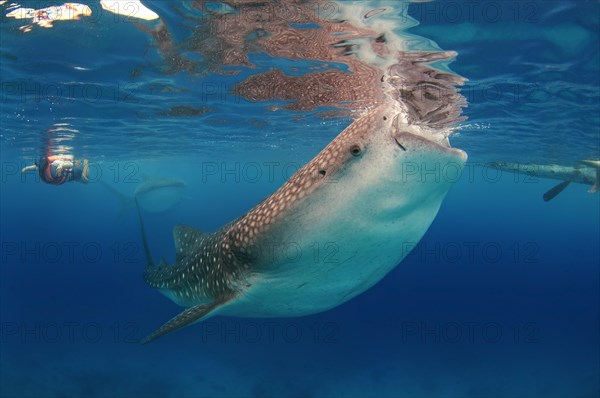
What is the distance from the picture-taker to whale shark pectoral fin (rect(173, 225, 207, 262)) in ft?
19.7

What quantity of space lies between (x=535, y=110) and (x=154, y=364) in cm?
1732

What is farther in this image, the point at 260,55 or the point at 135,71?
the point at 135,71

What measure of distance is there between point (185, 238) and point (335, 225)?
3.78 metres

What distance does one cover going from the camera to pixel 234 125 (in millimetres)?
20125

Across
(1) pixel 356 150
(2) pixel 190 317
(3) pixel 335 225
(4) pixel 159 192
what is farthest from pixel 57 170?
(4) pixel 159 192

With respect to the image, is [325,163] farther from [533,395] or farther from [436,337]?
[436,337]

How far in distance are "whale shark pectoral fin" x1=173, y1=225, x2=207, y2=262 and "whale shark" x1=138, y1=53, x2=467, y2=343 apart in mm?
937

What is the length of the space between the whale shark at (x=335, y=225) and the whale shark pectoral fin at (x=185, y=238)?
937mm

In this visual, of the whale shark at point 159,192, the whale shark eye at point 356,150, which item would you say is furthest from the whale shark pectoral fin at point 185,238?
the whale shark at point 159,192

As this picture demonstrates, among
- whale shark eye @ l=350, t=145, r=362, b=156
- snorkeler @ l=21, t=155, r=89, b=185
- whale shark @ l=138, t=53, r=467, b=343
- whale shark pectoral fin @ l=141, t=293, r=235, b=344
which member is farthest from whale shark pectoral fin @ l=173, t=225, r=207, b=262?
snorkeler @ l=21, t=155, r=89, b=185

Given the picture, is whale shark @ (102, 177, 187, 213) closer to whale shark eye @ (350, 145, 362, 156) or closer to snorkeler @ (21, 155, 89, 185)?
snorkeler @ (21, 155, 89, 185)

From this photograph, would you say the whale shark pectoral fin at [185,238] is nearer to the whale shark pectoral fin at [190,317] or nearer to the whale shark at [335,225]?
the whale shark at [335,225]

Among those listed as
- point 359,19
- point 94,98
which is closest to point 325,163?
point 359,19

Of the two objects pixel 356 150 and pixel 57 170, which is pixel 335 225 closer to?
pixel 356 150
